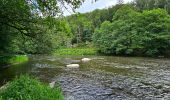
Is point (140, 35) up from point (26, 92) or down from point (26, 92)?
up

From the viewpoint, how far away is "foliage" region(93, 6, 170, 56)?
6150 centimetres

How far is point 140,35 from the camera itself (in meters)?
64.3

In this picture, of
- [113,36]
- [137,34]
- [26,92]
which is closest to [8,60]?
[26,92]

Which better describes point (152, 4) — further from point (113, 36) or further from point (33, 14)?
point (33, 14)

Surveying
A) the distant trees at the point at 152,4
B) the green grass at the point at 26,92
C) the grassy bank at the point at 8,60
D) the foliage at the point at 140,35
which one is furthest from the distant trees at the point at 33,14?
the distant trees at the point at 152,4

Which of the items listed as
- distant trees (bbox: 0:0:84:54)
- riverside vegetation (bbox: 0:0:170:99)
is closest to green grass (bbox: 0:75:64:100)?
riverside vegetation (bbox: 0:0:170:99)

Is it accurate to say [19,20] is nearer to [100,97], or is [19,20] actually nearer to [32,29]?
[32,29]

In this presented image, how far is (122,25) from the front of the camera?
70.0 m

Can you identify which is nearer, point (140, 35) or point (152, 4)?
point (140, 35)

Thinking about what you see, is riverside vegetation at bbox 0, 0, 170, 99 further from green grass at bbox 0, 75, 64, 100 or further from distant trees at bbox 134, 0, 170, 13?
green grass at bbox 0, 75, 64, 100

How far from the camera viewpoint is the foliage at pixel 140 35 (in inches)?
2421

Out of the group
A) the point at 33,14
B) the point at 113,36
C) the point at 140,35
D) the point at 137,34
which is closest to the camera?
the point at 33,14

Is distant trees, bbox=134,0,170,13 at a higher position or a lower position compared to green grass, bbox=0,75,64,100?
higher

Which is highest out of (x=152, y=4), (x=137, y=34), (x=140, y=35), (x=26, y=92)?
(x=152, y=4)
